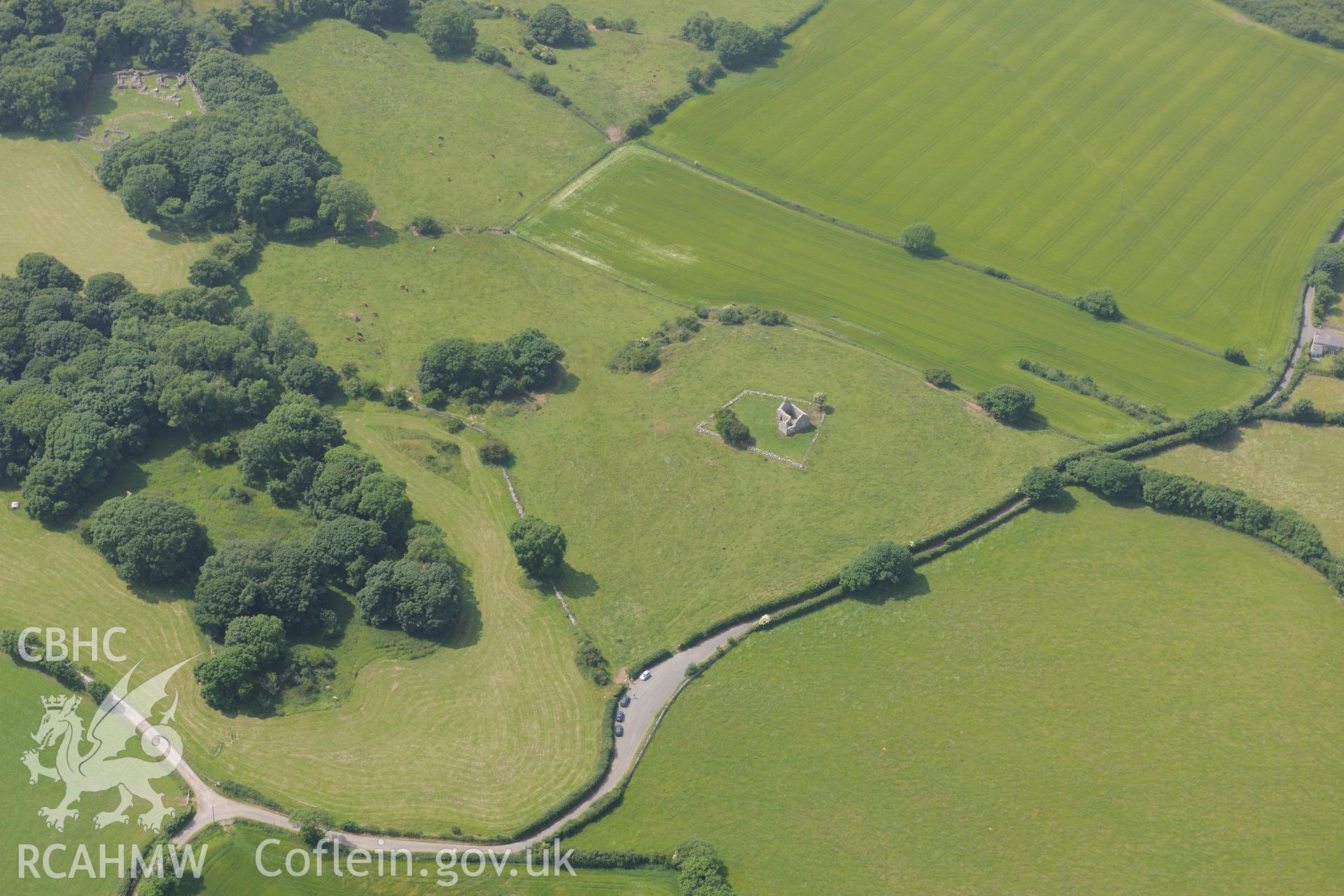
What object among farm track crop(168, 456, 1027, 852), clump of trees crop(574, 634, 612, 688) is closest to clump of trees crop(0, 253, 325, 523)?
farm track crop(168, 456, 1027, 852)

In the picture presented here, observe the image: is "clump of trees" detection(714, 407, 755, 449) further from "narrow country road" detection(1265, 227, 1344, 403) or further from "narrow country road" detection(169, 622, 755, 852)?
"narrow country road" detection(1265, 227, 1344, 403)

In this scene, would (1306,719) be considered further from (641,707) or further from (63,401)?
(63,401)

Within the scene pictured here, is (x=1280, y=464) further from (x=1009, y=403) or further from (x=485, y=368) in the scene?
(x=485, y=368)

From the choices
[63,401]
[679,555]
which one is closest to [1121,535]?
[679,555]

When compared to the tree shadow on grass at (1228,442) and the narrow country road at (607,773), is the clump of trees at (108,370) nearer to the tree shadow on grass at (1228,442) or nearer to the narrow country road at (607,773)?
the narrow country road at (607,773)

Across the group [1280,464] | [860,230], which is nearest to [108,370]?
[860,230]

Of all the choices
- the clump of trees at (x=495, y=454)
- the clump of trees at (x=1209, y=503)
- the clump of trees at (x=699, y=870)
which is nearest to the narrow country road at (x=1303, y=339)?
the clump of trees at (x=1209, y=503)
